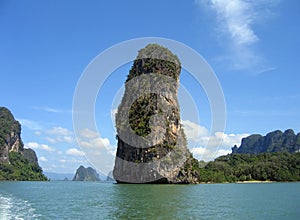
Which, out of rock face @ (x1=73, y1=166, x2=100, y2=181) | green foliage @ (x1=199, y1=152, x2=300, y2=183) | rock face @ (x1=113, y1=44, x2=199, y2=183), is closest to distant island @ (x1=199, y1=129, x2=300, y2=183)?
green foliage @ (x1=199, y1=152, x2=300, y2=183)

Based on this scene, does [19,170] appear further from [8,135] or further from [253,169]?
[253,169]

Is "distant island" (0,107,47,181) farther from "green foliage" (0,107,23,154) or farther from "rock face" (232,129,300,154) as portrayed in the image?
"rock face" (232,129,300,154)

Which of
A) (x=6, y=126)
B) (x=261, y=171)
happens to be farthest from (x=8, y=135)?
(x=261, y=171)

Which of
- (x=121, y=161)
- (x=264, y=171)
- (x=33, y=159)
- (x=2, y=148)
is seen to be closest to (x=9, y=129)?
(x=2, y=148)

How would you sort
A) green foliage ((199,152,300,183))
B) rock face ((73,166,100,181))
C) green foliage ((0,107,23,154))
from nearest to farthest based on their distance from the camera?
green foliage ((199,152,300,183)) → green foliage ((0,107,23,154)) → rock face ((73,166,100,181))

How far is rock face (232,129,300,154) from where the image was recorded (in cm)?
13332

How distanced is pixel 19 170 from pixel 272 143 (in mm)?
101509

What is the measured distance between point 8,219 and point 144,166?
4277 centimetres

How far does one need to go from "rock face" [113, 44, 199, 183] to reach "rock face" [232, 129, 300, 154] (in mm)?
80638

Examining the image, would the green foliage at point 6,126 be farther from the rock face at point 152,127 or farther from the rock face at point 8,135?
the rock face at point 152,127

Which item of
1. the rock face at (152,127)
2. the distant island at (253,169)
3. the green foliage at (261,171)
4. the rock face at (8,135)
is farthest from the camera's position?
the rock face at (8,135)

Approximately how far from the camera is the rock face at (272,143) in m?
133

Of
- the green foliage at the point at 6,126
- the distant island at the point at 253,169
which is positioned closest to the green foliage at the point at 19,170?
the green foliage at the point at 6,126

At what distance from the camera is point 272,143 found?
149625mm
